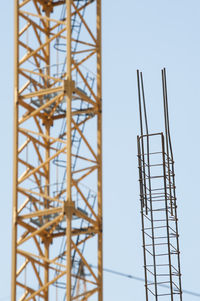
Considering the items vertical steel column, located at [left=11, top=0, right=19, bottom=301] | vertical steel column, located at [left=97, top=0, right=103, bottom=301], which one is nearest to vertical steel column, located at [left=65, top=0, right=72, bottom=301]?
vertical steel column, located at [left=11, top=0, right=19, bottom=301]

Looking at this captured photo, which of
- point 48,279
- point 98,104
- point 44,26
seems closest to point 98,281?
point 48,279

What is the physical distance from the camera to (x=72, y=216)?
148 ft

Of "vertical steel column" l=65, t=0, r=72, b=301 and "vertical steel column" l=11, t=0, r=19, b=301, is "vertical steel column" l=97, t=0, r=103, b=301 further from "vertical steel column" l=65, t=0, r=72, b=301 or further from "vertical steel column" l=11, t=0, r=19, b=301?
"vertical steel column" l=11, t=0, r=19, b=301

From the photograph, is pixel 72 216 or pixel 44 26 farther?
pixel 44 26

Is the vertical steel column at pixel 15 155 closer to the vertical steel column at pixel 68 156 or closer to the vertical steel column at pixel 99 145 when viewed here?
the vertical steel column at pixel 68 156

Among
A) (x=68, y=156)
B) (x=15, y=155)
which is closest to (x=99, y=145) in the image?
(x=68, y=156)

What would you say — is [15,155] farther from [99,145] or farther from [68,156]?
[99,145]

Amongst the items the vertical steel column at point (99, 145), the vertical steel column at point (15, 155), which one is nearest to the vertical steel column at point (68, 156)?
the vertical steel column at point (15, 155)

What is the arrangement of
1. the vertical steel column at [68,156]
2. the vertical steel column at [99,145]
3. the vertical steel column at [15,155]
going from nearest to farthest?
the vertical steel column at [68,156], the vertical steel column at [15,155], the vertical steel column at [99,145]

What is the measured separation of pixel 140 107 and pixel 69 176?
26.8ft

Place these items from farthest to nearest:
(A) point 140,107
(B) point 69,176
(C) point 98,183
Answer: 1. (A) point 140,107
2. (C) point 98,183
3. (B) point 69,176

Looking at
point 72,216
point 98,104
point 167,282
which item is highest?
point 98,104

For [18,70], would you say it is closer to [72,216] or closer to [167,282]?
[72,216]

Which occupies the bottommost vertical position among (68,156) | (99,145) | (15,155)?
(68,156)
